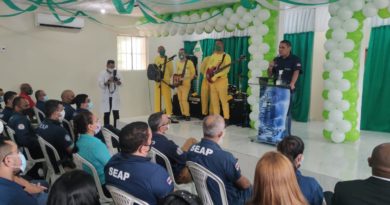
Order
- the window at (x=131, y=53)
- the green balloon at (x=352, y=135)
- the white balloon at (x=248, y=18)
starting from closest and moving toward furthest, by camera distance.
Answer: the green balloon at (x=352, y=135) < the white balloon at (x=248, y=18) < the window at (x=131, y=53)

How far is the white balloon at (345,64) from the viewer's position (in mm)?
4734

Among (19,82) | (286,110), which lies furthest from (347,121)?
(19,82)

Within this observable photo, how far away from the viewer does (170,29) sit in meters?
7.59

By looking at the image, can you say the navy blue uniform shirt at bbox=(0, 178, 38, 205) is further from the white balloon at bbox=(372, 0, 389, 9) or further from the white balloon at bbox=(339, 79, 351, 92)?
the white balloon at bbox=(372, 0, 389, 9)

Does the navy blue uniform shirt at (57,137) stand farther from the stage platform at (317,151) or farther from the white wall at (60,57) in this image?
the white wall at (60,57)

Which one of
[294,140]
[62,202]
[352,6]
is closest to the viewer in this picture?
[62,202]

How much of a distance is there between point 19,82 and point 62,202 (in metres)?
6.81

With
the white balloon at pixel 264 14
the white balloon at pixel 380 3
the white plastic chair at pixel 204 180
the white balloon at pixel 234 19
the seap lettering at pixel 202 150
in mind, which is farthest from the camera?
the white balloon at pixel 234 19

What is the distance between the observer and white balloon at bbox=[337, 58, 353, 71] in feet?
15.5

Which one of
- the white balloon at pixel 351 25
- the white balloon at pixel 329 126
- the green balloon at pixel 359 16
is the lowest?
the white balloon at pixel 329 126

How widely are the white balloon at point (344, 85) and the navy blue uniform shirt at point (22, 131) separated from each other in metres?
3.95

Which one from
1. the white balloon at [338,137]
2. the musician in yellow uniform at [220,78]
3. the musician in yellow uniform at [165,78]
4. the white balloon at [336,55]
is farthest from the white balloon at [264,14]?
the musician in yellow uniform at [165,78]

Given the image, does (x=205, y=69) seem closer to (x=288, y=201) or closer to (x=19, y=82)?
(x=19, y=82)

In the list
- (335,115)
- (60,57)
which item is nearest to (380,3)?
(335,115)
